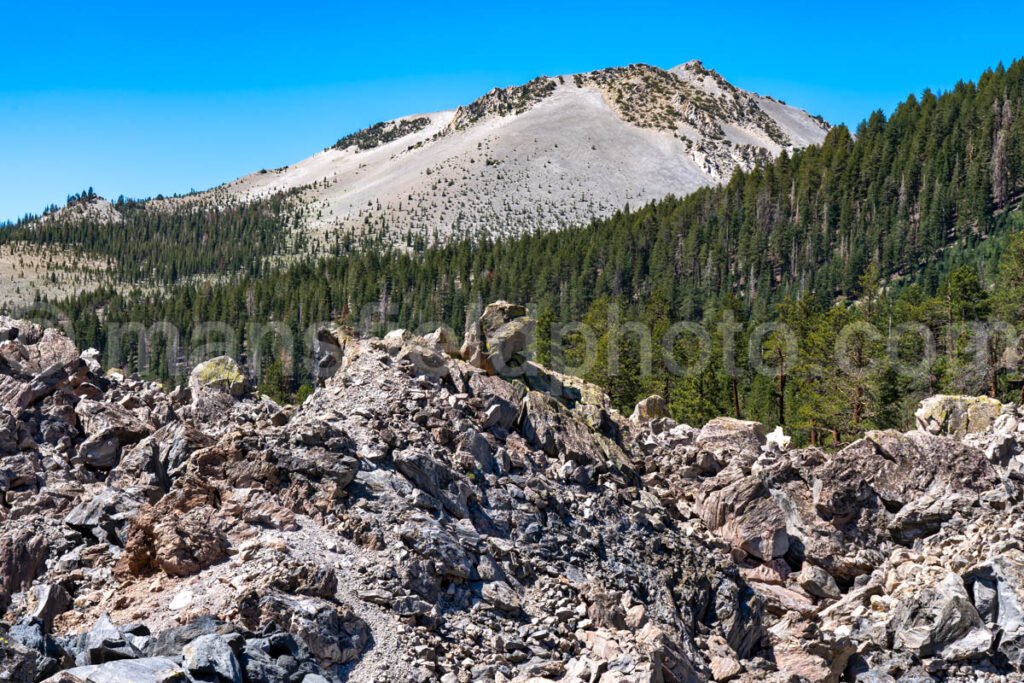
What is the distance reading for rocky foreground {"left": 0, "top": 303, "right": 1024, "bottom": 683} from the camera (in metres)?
20.2

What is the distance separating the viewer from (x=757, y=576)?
107ft

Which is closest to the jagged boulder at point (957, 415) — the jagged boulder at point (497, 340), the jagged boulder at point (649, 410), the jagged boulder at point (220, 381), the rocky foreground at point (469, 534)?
the rocky foreground at point (469, 534)

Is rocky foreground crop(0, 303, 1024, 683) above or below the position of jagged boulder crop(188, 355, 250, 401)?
below

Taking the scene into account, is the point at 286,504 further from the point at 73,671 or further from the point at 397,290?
the point at 397,290

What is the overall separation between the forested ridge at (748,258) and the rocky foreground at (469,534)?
1306 inches

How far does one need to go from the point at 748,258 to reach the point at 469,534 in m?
113

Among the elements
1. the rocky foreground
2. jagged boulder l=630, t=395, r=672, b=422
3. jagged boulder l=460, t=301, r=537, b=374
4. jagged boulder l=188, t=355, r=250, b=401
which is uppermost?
jagged boulder l=460, t=301, r=537, b=374

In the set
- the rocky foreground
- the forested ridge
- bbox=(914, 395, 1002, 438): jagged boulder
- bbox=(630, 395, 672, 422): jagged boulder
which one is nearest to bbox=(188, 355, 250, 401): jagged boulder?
the rocky foreground

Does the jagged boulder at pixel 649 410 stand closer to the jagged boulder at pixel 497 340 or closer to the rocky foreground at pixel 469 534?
the rocky foreground at pixel 469 534

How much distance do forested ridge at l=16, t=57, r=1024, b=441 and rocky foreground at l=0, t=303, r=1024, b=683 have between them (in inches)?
1306

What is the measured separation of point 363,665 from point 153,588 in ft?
14.9

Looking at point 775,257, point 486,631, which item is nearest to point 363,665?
point 486,631

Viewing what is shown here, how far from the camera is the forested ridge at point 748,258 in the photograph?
94.7 metres

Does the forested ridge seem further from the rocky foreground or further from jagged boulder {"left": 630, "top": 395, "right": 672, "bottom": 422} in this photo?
the rocky foreground
